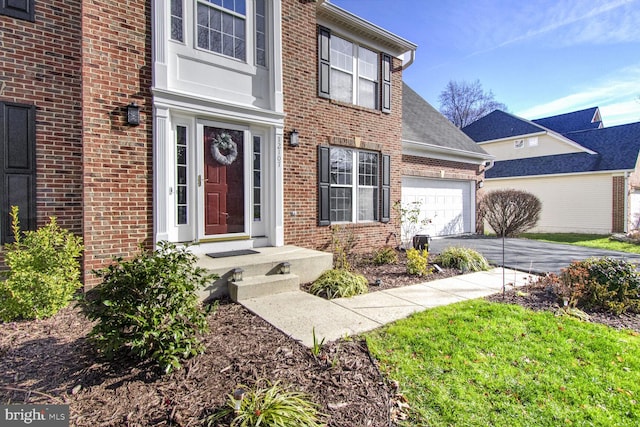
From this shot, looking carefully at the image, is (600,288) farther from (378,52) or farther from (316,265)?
(378,52)

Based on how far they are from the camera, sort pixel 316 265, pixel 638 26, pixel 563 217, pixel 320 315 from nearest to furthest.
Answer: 1. pixel 320 315
2. pixel 316 265
3. pixel 638 26
4. pixel 563 217

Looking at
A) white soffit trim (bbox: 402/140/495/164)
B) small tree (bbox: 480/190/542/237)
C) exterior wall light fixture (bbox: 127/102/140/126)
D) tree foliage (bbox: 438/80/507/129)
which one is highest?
tree foliage (bbox: 438/80/507/129)

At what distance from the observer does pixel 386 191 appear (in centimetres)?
866

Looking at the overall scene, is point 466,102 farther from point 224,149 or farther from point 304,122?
point 224,149

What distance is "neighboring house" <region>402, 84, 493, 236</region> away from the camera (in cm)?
1041

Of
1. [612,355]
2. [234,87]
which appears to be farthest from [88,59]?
[612,355]

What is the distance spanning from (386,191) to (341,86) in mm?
2917

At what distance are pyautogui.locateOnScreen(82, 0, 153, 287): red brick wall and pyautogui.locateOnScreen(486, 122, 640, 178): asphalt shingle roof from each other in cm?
1969

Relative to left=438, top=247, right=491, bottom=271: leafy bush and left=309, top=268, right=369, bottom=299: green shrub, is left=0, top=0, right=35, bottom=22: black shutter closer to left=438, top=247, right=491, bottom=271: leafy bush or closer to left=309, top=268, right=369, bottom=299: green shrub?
left=309, top=268, right=369, bottom=299: green shrub

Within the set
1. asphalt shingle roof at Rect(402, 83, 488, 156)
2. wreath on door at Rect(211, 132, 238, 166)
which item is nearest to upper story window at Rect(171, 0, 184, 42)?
wreath on door at Rect(211, 132, 238, 166)

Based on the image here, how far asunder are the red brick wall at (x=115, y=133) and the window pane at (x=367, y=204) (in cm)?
493

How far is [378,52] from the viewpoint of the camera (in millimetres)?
8625

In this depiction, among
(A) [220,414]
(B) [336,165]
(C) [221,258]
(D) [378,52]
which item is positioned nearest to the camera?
(A) [220,414]

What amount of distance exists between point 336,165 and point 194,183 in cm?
346
